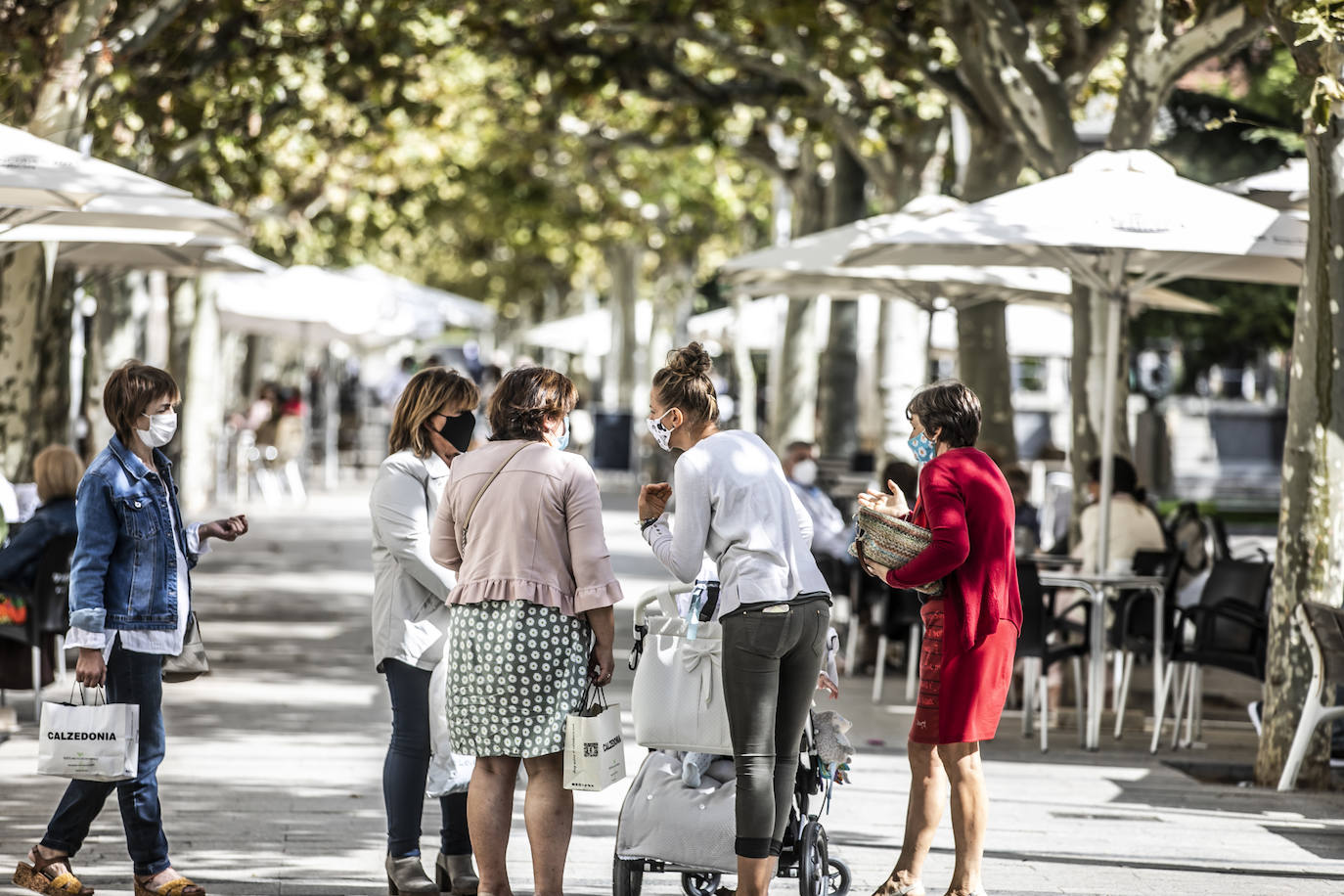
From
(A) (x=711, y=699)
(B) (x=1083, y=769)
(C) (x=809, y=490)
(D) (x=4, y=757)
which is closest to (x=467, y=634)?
(A) (x=711, y=699)

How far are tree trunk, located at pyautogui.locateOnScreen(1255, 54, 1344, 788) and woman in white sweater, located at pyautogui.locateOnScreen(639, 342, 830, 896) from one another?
3953mm

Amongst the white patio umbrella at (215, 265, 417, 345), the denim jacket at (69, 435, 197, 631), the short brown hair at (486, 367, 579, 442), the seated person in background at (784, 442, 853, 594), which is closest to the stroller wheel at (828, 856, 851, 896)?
the short brown hair at (486, 367, 579, 442)

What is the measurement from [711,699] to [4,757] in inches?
166

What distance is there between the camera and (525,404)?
5.64 m

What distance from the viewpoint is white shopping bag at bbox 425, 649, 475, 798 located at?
20.3 feet

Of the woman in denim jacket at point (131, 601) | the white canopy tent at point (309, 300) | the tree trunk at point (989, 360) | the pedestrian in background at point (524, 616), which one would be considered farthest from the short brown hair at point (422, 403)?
the white canopy tent at point (309, 300)

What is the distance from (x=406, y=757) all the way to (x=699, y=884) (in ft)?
3.42

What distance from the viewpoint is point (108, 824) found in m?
7.28

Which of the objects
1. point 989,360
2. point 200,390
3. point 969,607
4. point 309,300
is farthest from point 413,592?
point 200,390

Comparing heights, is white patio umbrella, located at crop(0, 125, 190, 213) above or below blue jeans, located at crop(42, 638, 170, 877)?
above

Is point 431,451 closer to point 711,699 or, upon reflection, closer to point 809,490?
point 711,699

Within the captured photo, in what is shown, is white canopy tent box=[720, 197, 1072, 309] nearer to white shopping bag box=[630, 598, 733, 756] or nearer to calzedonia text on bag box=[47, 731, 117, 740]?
white shopping bag box=[630, 598, 733, 756]

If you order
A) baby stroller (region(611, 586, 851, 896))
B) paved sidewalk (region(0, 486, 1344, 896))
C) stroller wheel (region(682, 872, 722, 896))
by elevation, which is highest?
baby stroller (region(611, 586, 851, 896))

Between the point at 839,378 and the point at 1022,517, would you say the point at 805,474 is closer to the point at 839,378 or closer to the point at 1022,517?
the point at 1022,517
